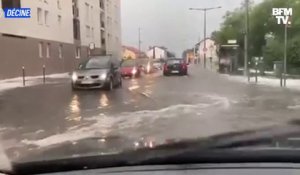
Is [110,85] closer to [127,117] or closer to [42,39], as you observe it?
[127,117]

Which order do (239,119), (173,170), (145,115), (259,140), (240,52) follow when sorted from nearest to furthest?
1. (173,170)
2. (259,140)
3. (239,119)
4. (145,115)
5. (240,52)

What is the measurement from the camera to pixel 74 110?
15227mm

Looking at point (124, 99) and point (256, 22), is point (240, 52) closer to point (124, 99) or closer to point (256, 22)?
point (256, 22)

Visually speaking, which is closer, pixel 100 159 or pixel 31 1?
pixel 100 159

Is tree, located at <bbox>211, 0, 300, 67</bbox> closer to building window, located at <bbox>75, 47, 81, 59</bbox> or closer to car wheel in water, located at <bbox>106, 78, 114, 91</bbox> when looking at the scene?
building window, located at <bbox>75, 47, 81, 59</bbox>

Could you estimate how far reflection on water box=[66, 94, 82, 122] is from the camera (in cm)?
1312

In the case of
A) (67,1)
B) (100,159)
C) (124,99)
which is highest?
(67,1)

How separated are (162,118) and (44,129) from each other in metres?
2.43

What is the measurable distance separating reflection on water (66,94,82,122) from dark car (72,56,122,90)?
3038 millimetres

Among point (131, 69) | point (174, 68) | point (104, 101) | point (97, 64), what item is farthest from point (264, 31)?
point (104, 101)

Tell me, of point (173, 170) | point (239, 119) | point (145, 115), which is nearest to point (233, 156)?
point (173, 170)

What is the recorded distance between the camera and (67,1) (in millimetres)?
39438

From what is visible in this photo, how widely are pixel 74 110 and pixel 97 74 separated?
8.33m

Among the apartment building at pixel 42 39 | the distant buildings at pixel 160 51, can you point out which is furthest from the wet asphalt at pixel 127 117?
the apartment building at pixel 42 39
